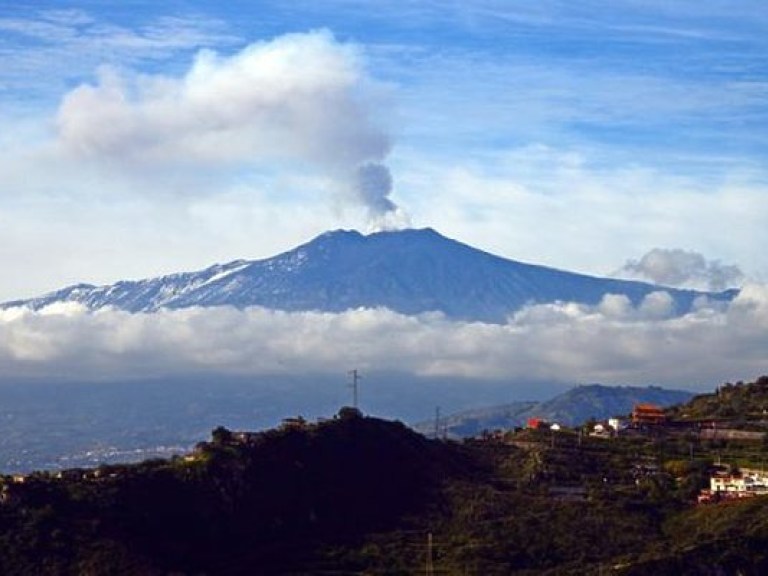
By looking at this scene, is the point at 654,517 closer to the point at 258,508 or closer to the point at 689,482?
the point at 689,482

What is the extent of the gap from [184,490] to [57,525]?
260 inches

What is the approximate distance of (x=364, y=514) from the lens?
63750 millimetres

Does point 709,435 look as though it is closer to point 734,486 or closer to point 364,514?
point 734,486

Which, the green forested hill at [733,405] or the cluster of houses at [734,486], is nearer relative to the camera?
the cluster of houses at [734,486]

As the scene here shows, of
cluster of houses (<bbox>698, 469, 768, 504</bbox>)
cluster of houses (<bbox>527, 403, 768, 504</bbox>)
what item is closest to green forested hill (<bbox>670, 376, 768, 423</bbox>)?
cluster of houses (<bbox>527, 403, 768, 504</bbox>)

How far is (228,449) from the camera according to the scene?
64438 millimetres

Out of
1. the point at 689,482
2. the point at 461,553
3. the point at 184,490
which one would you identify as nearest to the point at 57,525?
the point at 184,490

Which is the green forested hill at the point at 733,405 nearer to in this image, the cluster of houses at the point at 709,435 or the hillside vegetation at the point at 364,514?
the cluster of houses at the point at 709,435

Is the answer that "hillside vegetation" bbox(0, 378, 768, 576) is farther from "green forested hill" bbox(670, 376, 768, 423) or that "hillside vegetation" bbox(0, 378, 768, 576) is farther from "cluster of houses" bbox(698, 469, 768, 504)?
"green forested hill" bbox(670, 376, 768, 423)

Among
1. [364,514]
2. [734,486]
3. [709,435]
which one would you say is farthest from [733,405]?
[364,514]

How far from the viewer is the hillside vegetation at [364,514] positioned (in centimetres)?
5425

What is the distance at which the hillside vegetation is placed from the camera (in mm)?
54250

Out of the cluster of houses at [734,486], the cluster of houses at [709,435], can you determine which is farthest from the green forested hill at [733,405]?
the cluster of houses at [734,486]

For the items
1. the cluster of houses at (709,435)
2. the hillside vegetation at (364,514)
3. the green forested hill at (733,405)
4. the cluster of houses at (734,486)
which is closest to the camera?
the hillside vegetation at (364,514)
